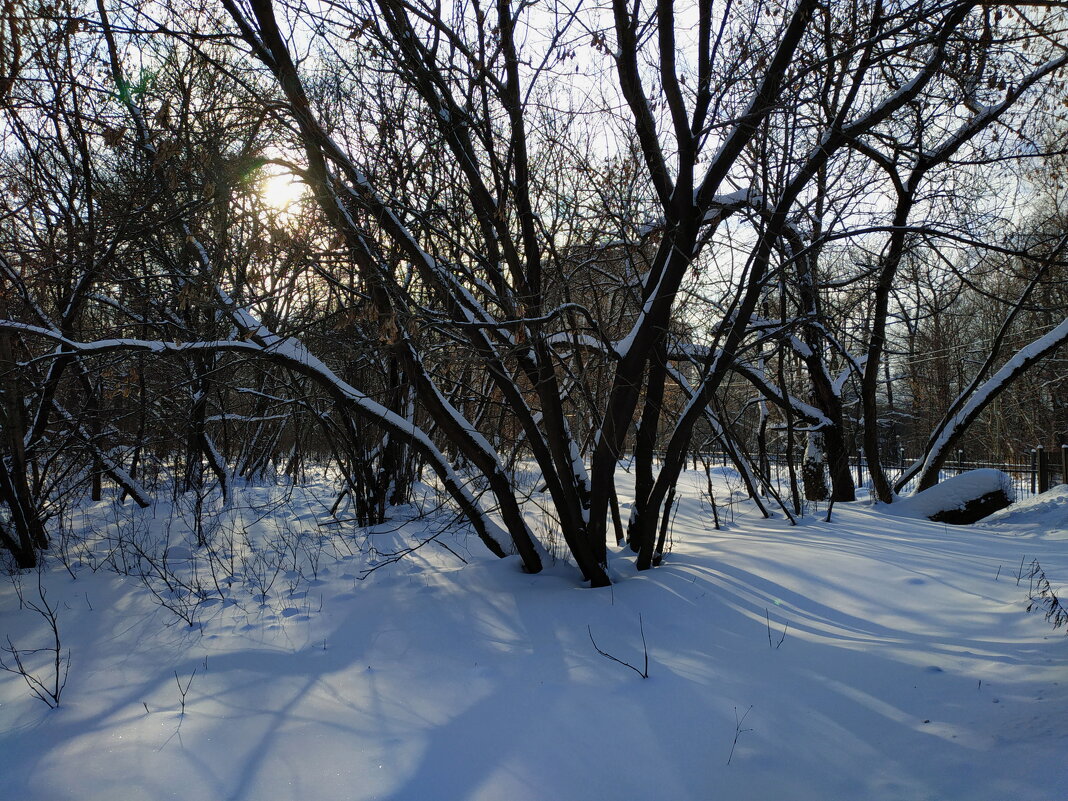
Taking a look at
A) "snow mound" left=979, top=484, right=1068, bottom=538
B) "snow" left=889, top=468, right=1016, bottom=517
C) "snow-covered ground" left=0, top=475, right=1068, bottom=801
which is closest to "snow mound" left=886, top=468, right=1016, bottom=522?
Result: "snow" left=889, top=468, right=1016, bottom=517

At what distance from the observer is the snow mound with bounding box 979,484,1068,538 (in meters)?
7.39

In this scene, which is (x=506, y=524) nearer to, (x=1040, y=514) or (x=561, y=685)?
(x=561, y=685)

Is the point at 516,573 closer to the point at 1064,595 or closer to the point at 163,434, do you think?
the point at 1064,595

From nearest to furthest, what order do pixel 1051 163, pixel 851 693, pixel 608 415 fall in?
1. pixel 851 693
2. pixel 608 415
3. pixel 1051 163

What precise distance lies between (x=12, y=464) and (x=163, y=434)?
3967 millimetres

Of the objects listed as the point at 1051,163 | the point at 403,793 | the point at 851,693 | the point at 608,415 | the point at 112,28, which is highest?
the point at 1051,163

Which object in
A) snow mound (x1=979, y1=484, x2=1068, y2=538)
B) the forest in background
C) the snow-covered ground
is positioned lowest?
the snow-covered ground

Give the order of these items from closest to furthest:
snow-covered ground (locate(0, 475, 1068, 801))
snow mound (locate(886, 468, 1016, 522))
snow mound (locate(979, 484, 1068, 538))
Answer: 1. snow-covered ground (locate(0, 475, 1068, 801))
2. snow mound (locate(979, 484, 1068, 538))
3. snow mound (locate(886, 468, 1016, 522))

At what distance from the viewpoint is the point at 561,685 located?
3438 millimetres

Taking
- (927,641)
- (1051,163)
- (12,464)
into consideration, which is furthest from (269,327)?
(1051,163)

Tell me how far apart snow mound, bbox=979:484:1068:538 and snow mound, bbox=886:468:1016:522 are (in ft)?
1.01

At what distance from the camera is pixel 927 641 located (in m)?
3.61

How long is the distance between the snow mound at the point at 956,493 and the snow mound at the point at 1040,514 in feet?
1.01

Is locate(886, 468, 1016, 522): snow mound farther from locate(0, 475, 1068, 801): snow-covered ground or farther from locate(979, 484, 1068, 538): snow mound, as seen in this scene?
locate(0, 475, 1068, 801): snow-covered ground
